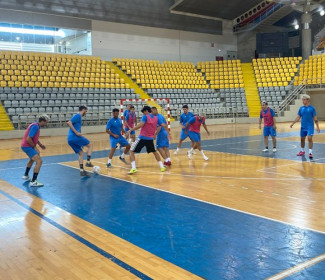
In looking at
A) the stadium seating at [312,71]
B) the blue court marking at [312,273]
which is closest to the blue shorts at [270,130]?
the blue court marking at [312,273]

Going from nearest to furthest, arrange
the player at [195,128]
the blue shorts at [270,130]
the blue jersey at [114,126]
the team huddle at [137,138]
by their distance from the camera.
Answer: the team huddle at [137,138] < the blue jersey at [114,126] < the player at [195,128] < the blue shorts at [270,130]

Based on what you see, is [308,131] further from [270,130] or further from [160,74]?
[160,74]

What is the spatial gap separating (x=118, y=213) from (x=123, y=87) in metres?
21.6

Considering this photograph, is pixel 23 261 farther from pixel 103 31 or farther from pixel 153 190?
pixel 103 31

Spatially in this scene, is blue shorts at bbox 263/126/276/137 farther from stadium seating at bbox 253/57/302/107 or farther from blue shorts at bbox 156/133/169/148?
stadium seating at bbox 253/57/302/107

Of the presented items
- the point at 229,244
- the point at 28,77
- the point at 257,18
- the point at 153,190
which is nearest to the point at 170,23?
the point at 257,18

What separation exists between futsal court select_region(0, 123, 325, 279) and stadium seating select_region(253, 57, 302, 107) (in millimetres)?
21661

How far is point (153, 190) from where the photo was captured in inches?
283

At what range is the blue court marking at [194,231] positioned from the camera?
3.79 m

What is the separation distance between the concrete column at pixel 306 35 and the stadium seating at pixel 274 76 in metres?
0.73

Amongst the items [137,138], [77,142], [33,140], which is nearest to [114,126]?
[137,138]

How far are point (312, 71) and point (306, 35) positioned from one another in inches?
145

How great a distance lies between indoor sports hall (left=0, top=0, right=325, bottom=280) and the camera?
4.06 metres

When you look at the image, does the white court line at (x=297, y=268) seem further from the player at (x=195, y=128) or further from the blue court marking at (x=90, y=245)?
the player at (x=195, y=128)
